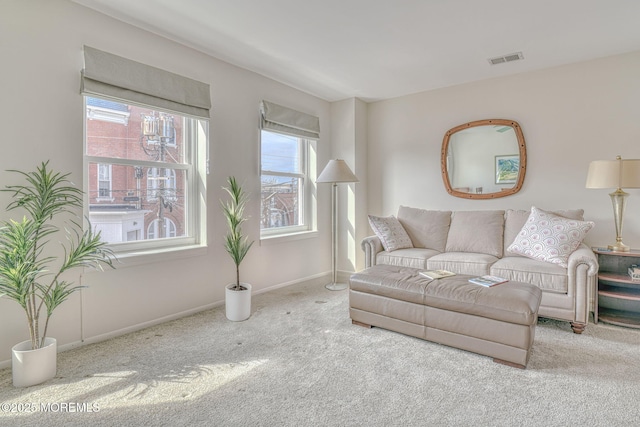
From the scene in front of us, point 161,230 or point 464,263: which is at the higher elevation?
point 161,230

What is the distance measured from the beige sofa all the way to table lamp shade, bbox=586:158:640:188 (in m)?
0.43

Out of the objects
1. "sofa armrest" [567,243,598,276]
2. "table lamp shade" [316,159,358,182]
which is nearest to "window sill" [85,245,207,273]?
"table lamp shade" [316,159,358,182]

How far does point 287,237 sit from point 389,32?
7.86ft

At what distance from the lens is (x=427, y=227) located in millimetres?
3963

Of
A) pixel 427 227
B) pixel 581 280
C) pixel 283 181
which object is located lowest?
pixel 581 280

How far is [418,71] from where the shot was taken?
371 cm

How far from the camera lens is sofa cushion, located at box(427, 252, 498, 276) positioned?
3.14 metres

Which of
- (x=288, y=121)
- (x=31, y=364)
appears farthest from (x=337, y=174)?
(x=31, y=364)

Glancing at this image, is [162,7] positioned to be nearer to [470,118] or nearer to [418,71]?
[418,71]

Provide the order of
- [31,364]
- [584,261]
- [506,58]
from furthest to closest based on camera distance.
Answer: [506,58] → [584,261] → [31,364]

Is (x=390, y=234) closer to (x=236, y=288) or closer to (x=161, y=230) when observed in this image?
(x=236, y=288)

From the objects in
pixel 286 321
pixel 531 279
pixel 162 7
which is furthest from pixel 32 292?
pixel 531 279

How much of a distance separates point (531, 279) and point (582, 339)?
1.74 ft

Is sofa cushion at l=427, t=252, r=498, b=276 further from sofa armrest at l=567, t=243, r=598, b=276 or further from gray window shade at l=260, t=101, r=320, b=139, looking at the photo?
gray window shade at l=260, t=101, r=320, b=139
